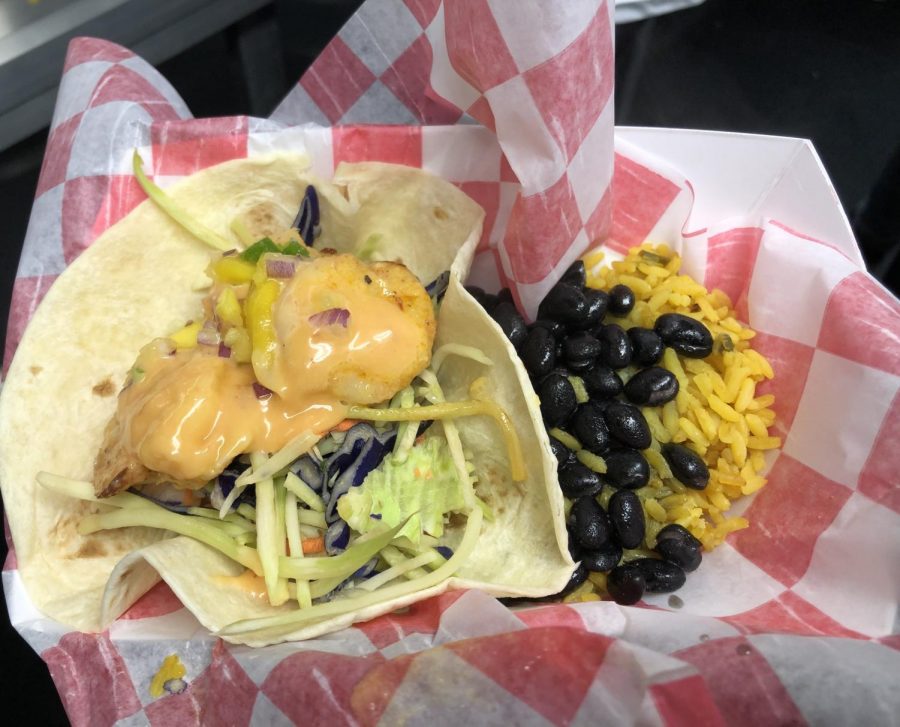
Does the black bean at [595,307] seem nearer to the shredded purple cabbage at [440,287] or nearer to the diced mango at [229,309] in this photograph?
the shredded purple cabbage at [440,287]

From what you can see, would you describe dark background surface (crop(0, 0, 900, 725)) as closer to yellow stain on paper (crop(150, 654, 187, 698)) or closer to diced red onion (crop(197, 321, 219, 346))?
diced red onion (crop(197, 321, 219, 346))

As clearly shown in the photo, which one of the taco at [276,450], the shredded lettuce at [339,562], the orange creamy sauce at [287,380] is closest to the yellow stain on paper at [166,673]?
the taco at [276,450]

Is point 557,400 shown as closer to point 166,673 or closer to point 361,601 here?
point 361,601

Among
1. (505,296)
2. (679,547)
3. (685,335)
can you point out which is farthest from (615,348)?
(679,547)

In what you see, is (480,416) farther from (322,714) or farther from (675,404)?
(322,714)

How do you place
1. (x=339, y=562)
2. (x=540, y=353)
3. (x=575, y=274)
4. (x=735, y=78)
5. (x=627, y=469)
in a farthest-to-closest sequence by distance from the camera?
(x=735, y=78) → (x=575, y=274) → (x=540, y=353) → (x=627, y=469) → (x=339, y=562)
